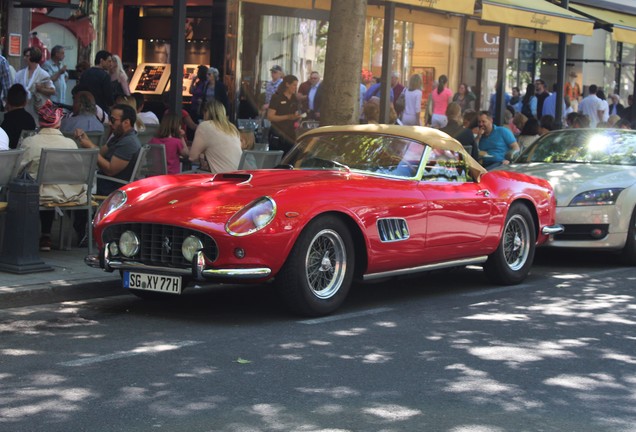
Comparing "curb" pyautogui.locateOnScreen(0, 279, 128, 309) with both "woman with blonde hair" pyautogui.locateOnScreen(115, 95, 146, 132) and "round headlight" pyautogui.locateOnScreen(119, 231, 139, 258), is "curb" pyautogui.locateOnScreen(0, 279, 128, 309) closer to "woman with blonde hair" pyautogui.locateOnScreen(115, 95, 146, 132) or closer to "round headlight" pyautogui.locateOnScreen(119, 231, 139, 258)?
"round headlight" pyautogui.locateOnScreen(119, 231, 139, 258)

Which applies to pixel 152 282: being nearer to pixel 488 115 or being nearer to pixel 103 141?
pixel 103 141

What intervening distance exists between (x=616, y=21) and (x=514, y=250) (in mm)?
17272

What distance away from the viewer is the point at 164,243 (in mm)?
8281

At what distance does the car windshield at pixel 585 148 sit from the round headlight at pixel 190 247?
21.9ft

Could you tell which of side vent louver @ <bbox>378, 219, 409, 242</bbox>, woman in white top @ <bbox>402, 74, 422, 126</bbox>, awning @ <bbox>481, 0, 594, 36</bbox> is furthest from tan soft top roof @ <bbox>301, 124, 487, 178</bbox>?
woman in white top @ <bbox>402, 74, 422, 126</bbox>

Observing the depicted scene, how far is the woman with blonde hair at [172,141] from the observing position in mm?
12828

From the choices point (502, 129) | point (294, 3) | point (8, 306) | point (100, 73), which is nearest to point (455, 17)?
point (294, 3)

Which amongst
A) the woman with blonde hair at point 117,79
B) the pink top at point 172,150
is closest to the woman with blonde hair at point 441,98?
the woman with blonde hair at point 117,79

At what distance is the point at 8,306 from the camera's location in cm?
872

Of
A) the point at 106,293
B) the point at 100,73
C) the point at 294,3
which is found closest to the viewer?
the point at 106,293

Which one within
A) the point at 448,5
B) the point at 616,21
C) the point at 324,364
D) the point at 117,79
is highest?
the point at 616,21

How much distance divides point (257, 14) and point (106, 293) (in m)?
11.8

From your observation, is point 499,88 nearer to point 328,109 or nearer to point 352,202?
point 328,109

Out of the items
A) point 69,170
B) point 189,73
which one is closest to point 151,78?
point 189,73
